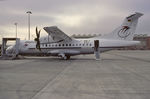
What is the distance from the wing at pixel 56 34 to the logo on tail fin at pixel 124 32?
7.18 metres

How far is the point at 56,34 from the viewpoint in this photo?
2225 cm

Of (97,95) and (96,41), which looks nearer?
(97,95)

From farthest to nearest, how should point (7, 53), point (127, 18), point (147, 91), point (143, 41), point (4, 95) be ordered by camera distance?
1. point (143, 41)
2. point (7, 53)
3. point (127, 18)
4. point (147, 91)
5. point (4, 95)

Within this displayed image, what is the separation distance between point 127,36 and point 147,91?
663 inches

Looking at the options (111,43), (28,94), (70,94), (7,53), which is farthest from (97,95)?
(7,53)

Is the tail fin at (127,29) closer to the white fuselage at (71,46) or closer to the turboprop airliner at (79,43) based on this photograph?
the turboprop airliner at (79,43)

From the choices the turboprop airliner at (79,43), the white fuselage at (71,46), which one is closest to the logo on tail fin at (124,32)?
the turboprop airliner at (79,43)

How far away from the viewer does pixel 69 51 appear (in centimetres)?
2320

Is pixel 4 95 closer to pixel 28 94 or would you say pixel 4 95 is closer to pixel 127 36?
pixel 28 94

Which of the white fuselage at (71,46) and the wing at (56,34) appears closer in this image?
the wing at (56,34)

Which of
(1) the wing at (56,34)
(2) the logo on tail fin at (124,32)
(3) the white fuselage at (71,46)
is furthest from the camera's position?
(2) the logo on tail fin at (124,32)

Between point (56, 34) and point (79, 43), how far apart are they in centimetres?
352

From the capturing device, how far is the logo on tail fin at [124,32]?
2248 centimetres

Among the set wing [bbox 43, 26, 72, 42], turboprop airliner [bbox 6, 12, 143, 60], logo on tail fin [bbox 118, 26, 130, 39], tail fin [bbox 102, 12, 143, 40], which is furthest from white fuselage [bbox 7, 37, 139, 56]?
logo on tail fin [bbox 118, 26, 130, 39]
